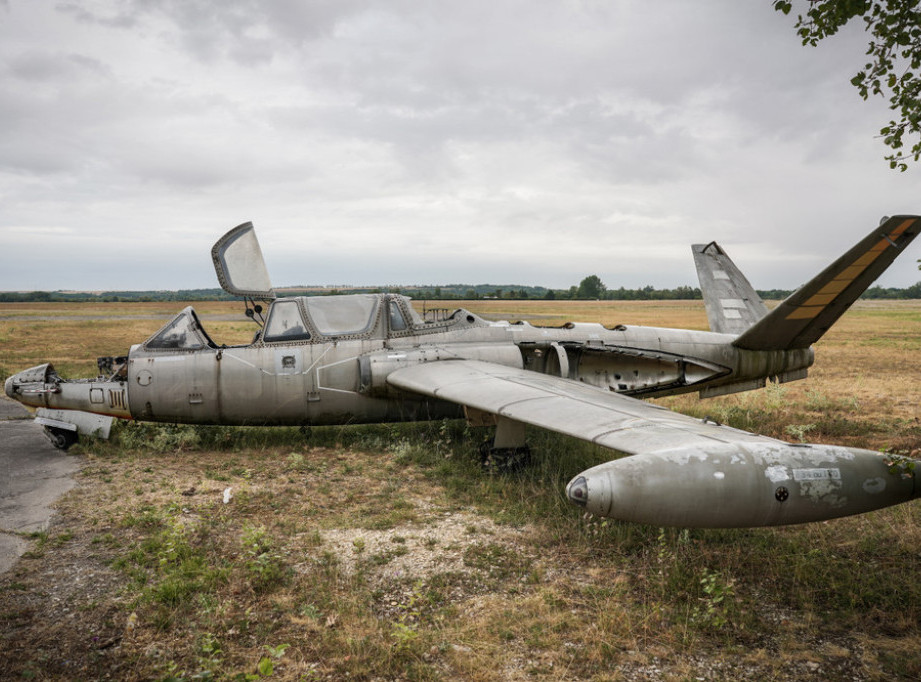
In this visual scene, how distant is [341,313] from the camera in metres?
9.83

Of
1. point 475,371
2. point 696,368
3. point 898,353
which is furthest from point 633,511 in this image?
point 898,353

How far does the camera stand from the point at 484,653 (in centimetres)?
401

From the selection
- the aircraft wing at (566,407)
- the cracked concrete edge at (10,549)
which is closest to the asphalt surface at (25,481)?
the cracked concrete edge at (10,549)

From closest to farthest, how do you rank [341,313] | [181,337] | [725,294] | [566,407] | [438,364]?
[566,407], [438,364], [181,337], [341,313], [725,294]

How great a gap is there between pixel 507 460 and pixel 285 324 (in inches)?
180

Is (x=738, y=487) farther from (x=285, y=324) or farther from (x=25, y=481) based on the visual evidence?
(x=25, y=481)

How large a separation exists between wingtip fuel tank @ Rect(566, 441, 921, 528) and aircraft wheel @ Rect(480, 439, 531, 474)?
13.1ft

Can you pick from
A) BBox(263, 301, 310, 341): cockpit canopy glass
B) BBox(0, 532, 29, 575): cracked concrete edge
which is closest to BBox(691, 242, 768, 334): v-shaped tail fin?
BBox(263, 301, 310, 341): cockpit canopy glass

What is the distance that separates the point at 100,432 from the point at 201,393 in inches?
80.3

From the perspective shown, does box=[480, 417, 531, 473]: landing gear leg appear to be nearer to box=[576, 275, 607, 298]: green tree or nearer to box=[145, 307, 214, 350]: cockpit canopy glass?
box=[145, 307, 214, 350]: cockpit canopy glass

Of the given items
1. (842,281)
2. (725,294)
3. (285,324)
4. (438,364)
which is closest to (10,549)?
(285,324)

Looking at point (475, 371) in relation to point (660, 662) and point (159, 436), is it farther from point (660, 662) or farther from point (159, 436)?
point (159, 436)

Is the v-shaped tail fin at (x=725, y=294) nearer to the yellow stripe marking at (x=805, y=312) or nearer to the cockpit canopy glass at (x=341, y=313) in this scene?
the yellow stripe marking at (x=805, y=312)

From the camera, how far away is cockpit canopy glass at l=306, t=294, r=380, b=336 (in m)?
9.64
